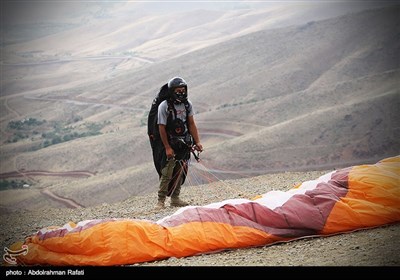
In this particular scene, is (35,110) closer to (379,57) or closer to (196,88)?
(196,88)

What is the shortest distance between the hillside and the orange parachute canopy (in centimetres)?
1401

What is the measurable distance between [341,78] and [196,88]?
11325 mm

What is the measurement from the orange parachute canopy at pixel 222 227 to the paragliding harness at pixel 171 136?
185 cm

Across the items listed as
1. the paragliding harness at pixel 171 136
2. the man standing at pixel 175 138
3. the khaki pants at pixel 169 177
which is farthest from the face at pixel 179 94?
the khaki pants at pixel 169 177

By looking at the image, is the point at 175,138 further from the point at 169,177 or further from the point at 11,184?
the point at 11,184

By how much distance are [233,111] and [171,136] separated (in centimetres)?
2639

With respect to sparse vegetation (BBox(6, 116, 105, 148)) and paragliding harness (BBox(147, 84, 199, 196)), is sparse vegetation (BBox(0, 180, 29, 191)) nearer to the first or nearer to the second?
sparse vegetation (BBox(6, 116, 105, 148))

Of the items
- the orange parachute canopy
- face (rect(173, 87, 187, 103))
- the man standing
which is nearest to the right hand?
the man standing

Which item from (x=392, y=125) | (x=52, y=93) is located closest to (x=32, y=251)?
(x=392, y=125)

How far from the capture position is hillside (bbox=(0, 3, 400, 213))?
24.4m

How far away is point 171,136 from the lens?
736 centimetres

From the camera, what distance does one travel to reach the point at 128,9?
9931 cm

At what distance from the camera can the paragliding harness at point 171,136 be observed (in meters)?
7.24

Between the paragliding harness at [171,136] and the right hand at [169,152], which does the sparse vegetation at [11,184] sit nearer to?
the paragliding harness at [171,136]
